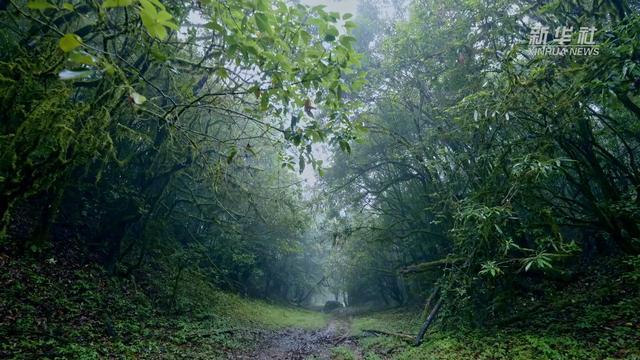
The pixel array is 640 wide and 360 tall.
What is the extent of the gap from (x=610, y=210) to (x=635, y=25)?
3766 millimetres

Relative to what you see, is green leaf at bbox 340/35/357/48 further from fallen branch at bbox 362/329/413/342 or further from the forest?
fallen branch at bbox 362/329/413/342

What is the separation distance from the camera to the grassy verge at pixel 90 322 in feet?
17.7

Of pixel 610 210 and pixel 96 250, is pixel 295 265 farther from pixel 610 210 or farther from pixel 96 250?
pixel 610 210

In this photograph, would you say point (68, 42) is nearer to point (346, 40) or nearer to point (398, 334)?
point (346, 40)

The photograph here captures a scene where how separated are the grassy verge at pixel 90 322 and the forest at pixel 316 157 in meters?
0.06

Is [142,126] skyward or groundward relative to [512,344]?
skyward

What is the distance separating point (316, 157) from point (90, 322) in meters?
6.03

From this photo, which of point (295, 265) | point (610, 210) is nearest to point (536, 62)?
point (610, 210)

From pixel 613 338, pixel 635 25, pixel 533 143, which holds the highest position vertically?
pixel 635 25

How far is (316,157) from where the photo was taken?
516cm

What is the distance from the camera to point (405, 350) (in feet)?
26.7

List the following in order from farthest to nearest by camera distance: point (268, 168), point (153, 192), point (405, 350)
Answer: point (268, 168), point (153, 192), point (405, 350)

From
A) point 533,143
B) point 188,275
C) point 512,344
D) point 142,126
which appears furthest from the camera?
point 188,275

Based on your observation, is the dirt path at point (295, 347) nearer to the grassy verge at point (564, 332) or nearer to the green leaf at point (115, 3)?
→ the grassy verge at point (564, 332)
